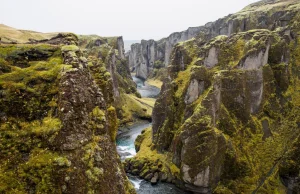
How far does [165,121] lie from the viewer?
238 ft

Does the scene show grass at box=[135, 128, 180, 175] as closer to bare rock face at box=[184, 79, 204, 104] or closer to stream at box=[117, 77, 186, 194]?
stream at box=[117, 77, 186, 194]

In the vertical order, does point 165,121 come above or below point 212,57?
below

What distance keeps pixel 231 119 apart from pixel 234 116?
1.46 meters

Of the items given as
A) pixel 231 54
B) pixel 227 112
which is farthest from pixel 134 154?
pixel 231 54

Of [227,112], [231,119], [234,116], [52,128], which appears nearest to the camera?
[52,128]

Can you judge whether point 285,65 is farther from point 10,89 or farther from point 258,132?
point 10,89

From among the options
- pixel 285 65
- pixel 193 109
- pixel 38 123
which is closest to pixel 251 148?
pixel 193 109

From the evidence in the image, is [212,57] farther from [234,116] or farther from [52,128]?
[52,128]

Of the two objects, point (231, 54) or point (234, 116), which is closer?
point (234, 116)

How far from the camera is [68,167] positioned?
20375mm

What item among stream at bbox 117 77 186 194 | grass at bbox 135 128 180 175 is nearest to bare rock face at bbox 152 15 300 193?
grass at bbox 135 128 180 175

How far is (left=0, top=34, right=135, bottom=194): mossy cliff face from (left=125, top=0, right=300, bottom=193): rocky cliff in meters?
36.1

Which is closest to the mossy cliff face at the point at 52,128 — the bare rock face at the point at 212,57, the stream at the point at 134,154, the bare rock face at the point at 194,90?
the stream at the point at 134,154

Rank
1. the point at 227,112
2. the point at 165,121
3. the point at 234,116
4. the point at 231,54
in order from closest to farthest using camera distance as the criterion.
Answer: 1. the point at 227,112
2. the point at 234,116
3. the point at 231,54
4. the point at 165,121
